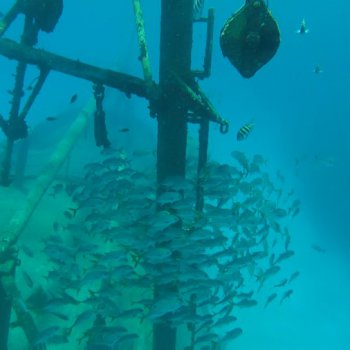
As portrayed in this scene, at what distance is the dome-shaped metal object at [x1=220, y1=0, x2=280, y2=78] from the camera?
4.30m

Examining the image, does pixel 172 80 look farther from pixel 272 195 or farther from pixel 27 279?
pixel 272 195

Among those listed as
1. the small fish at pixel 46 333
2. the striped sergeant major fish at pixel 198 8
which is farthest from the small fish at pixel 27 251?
the striped sergeant major fish at pixel 198 8

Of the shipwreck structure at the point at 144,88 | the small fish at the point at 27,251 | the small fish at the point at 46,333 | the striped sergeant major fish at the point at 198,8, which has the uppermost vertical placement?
the striped sergeant major fish at the point at 198,8

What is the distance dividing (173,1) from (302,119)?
1690 inches

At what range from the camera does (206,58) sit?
24.5 ft

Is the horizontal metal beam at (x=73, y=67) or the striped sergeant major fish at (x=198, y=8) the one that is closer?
the horizontal metal beam at (x=73, y=67)

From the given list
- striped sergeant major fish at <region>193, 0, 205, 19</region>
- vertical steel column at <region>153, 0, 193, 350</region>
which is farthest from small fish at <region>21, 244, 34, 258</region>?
striped sergeant major fish at <region>193, 0, 205, 19</region>

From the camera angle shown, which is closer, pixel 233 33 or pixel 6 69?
pixel 233 33

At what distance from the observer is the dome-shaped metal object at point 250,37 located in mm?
4297

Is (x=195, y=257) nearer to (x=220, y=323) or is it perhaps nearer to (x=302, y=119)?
(x=220, y=323)

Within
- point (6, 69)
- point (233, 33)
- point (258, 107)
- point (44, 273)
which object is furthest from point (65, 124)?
point (6, 69)

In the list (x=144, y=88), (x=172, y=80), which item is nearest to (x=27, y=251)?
(x=144, y=88)

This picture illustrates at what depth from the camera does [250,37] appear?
4289 mm

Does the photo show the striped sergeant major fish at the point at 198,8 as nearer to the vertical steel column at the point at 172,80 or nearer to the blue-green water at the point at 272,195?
the vertical steel column at the point at 172,80
